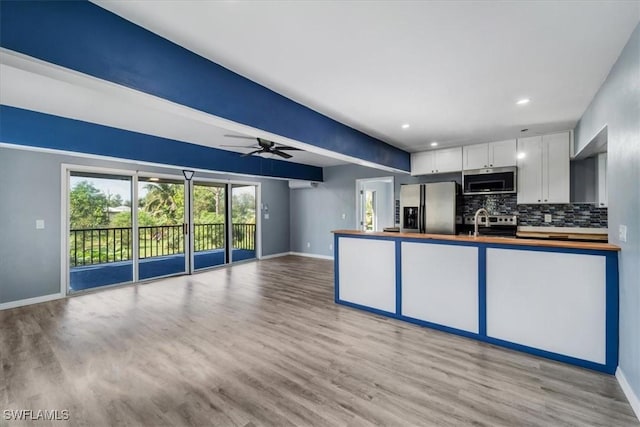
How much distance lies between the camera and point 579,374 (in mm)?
2221

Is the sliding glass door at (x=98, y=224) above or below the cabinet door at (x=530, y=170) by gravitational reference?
below

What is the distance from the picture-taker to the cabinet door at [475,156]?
4898mm

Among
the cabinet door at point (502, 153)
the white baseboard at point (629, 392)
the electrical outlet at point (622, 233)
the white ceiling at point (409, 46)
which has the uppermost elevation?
the white ceiling at point (409, 46)

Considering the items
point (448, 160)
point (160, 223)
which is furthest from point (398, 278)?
point (160, 223)

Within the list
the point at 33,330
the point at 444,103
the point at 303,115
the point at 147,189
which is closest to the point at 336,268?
the point at 303,115

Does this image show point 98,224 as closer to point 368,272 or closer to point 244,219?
point 244,219

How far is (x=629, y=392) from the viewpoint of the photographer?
1.90 meters

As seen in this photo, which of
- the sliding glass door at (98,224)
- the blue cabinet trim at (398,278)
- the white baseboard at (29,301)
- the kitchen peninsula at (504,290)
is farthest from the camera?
the sliding glass door at (98,224)

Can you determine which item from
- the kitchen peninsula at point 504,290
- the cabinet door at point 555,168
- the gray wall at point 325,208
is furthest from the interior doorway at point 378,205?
the kitchen peninsula at point 504,290

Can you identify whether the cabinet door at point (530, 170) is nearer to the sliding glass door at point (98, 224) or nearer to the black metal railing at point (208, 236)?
the black metal railing at point (208, 236)

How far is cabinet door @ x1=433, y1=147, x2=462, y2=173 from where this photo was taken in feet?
17.0

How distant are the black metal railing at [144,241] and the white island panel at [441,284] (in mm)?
4829

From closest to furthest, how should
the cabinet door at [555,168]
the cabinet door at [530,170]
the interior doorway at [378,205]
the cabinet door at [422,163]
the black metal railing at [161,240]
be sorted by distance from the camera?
the cabinet door at [555,168] → the cabinet door at [530,170] → the cabinet door at [422,163] → the black metal railing at [161,240] → the interior doorway at [378,205]

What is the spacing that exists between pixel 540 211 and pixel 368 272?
137 inches
